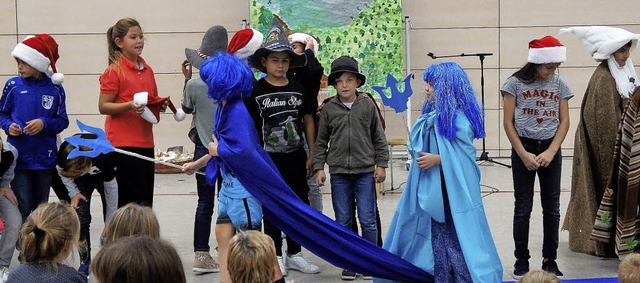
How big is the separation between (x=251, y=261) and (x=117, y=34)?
9.33 ft

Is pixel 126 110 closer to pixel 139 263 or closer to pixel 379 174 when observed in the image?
pixel 379 174

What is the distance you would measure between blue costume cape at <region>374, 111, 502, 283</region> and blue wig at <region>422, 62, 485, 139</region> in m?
0.04

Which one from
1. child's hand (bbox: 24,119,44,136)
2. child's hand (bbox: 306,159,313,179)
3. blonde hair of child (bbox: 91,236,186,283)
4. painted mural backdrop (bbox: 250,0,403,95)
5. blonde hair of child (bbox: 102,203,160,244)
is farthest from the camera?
painted mural backdrop (bbox: 250,0,403,95)

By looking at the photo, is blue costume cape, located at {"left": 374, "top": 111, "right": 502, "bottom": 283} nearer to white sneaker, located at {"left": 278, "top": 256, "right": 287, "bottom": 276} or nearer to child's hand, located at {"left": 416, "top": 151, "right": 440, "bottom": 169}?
child's hand, located at {"left": 416, "top": 151, "right": 440, "bottom": 169}

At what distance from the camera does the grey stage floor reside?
625 cm

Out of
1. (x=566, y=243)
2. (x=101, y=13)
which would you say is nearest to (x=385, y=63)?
(x=101, y=13)

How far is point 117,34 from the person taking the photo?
6059mm

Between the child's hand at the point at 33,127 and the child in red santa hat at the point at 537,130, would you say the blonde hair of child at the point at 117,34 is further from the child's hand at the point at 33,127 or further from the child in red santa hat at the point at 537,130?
the child in red santa hat at the point at 537,130

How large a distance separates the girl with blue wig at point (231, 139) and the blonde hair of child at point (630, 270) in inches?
83.9

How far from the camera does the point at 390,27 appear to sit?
11.5 metres

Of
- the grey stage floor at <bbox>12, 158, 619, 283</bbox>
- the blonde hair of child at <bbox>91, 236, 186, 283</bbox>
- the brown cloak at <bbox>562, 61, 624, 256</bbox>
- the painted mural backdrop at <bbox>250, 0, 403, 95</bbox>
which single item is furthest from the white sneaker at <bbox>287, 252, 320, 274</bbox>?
the painted mural backdrop at <bbox>250, 0, 403, 95</bbox>

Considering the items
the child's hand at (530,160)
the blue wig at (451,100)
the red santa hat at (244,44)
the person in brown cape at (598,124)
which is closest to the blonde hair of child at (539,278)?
the blue wig at (451,100)

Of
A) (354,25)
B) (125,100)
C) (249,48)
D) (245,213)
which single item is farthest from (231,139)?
(354,25)

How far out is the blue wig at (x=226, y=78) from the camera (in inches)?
199
